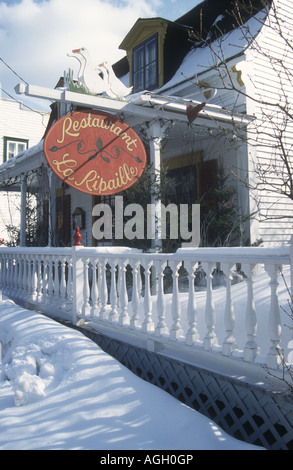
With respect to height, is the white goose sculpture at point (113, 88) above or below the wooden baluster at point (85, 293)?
above

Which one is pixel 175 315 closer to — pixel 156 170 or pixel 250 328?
pixel 250 328

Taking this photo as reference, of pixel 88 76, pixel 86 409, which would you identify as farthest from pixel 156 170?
pixel 86 409

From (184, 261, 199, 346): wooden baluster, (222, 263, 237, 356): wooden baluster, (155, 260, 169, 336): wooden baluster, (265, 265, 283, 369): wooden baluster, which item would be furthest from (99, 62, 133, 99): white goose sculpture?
(265, 265, 283, 369): wooden baluster

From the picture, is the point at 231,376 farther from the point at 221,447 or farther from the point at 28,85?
the point at 28,85

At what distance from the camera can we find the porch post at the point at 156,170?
7.11m

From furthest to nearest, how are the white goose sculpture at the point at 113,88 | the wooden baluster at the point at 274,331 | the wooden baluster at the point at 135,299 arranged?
1. the white goose sculpture at the point at 113,88
2. the wooden baluster at the point at 135,299
3. the wooden baluster at the point at 274,331

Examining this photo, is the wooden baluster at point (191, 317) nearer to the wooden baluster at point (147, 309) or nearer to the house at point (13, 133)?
the wooden baluster at point (147, 309)

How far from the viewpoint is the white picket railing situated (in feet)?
8.52

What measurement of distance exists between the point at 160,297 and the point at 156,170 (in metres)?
4.10

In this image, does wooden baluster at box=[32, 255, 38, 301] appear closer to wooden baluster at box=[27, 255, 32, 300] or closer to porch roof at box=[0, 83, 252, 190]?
wooden baluster at box=[27, 255, 32, 300]

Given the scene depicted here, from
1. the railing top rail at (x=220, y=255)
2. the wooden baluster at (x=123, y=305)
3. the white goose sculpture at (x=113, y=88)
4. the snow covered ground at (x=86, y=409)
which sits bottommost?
the snow covered ground at (x=86, y=409)

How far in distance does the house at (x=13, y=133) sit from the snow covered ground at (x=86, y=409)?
16.4 metres

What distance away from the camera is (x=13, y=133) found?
19.6m

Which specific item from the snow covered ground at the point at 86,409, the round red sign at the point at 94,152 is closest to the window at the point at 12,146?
the round red sign at the point at 94,152
